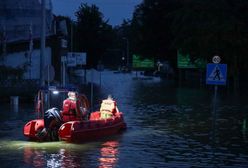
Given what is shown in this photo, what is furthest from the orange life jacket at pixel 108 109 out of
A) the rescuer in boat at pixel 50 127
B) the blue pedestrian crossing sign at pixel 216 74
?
the blue pedestrian crossing sign at pixel 216 74

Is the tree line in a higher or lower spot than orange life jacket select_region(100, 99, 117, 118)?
higher

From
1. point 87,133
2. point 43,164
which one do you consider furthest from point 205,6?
point 43,164

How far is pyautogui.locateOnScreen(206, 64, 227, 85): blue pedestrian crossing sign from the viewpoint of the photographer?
21.4 m

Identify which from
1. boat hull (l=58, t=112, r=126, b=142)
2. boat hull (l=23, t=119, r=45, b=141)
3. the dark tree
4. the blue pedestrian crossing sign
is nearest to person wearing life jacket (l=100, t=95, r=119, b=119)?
boat hull (l=58, t=112, r=126, b=142)

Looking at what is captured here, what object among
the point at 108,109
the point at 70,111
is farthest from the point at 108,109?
the point at 70,111

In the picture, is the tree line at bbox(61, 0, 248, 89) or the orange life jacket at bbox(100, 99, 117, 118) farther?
the tree line at bbox(61, 0, 248, 89)

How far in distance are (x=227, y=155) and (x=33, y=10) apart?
53.2 m

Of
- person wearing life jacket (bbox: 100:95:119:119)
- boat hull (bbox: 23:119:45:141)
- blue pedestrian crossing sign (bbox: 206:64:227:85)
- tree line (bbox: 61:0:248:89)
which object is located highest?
tree line (bbox: 61:0:248:89)

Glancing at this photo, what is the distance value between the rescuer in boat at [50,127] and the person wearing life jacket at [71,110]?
171cm

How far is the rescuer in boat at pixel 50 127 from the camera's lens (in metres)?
20.8

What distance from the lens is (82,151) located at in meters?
18.3

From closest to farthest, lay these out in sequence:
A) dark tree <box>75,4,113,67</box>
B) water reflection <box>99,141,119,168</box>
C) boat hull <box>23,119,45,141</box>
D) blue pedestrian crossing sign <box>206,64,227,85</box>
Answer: water reflection <box>99,141,119,168</box> → boat hull <box>23,119,45,141</box> → blue pedestrian crossing sign <box>206,64,227,85</box> → dark tree <box>75,4,113,67</box>

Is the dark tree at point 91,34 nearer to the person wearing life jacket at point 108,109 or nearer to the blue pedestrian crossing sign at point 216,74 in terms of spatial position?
the person wearing life jacket at point 108,109

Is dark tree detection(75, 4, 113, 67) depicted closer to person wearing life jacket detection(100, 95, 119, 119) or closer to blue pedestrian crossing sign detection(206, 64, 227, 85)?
person wearing life jacket detection(100, 95, 119, 119)
